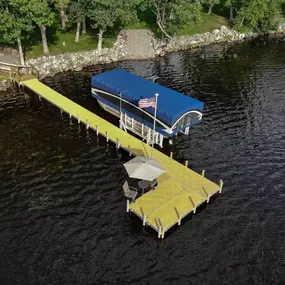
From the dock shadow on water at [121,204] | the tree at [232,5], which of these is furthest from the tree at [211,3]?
the dock shadow on water at [121,204]

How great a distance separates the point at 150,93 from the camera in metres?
44.8

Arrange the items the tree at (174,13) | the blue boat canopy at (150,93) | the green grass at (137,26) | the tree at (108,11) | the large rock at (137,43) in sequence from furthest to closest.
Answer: the green grass at (137,26) → the large rock at (137,43) → the tree at (174,13) → the tree at (108,11) → the blue boat canopy at (150,93)

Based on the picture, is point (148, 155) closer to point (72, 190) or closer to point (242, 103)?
point (72, 190)

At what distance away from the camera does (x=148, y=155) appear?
4181 cm

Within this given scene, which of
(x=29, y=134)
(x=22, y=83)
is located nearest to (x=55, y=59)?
(x=22, y=83)

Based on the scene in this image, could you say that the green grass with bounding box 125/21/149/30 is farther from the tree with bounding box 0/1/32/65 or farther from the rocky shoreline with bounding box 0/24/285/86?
the tree with bounding box 0/1/32/65

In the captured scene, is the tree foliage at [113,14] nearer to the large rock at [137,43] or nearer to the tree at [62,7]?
the tree at [62,7]

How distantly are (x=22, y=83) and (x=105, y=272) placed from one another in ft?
130

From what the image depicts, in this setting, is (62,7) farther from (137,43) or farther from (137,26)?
(137,26)

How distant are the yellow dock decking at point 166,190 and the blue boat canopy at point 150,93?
15.6 feet

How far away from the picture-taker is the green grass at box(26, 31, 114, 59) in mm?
64900

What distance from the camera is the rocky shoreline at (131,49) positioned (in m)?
63.8

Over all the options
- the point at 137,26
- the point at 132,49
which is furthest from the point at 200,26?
the point at 132,49

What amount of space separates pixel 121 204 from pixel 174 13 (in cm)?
5160
